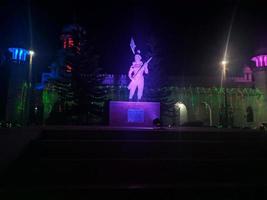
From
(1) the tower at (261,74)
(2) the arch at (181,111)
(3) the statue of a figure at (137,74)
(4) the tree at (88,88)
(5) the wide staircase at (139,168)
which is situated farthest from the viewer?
(1) the tower at (261,74)

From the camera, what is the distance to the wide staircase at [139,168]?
5879 mm

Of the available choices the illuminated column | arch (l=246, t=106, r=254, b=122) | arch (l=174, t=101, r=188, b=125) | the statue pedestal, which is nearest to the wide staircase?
the statue pedestal

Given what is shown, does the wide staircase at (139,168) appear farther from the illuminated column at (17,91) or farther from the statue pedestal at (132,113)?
the illuminated column at (17,91)

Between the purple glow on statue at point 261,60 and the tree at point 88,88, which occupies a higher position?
the purple glow on statue at point 261,60

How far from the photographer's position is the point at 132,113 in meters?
19.4

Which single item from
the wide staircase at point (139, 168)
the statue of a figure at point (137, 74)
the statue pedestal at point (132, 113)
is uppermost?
the statue of a figure at point (137, 74)

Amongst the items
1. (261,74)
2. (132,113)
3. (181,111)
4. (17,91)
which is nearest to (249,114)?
(261,74)

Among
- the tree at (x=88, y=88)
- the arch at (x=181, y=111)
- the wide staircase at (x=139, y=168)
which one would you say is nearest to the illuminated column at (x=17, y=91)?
the tree at (x=88, y=88)

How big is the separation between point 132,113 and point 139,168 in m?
11.9

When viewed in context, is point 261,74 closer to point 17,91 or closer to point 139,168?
point 17,91

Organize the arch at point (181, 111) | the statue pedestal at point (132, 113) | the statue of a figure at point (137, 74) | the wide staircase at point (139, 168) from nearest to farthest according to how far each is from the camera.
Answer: the wide staircase at point (139, 168)
the statue pedestal at point (132, 113)
the statue of a figure at point (137, 74)
the arch at point (181, 111)

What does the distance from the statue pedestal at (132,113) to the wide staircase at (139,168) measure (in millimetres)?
8241

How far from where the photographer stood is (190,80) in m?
35.8

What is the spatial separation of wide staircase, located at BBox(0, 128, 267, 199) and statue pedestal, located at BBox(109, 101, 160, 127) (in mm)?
8241
